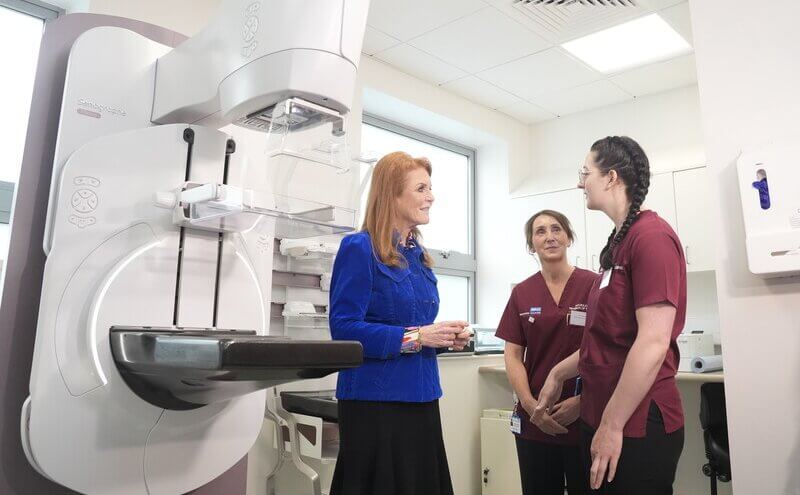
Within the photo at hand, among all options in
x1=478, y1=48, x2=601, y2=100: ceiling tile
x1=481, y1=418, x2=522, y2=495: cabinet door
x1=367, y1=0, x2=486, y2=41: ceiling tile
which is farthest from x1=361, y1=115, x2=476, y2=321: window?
x1=481, y1=418, x2=522, y2=495: cabinet door

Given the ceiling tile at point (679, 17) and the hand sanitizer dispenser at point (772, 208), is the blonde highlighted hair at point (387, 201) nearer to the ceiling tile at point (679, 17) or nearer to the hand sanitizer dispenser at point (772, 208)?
the hand sanitizer dispenser at point (772, 208)

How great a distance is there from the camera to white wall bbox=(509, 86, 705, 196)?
378cm

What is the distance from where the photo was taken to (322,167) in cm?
109

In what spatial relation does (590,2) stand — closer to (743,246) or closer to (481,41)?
(481,41)

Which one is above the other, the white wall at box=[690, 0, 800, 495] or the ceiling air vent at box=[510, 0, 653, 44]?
the ceiling air vent at box=[510, 0, 653, 44]

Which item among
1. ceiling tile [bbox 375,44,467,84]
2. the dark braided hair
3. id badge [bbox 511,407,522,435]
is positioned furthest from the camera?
ceiling tile [bbox 375,44,467,84]

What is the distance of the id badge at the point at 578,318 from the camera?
81.4 inches

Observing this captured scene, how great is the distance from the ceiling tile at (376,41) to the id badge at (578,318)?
2010mm

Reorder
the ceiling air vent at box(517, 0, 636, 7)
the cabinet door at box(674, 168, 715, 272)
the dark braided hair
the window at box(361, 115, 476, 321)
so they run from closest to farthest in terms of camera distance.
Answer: the dark braided hair → the ceiling air vent at box(517, 0, 636, 7) → the cabinet door at box(674, 168, 715, 272) → the window at box(361, 115, 476, 321)

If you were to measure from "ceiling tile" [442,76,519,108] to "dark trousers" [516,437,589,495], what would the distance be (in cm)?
264

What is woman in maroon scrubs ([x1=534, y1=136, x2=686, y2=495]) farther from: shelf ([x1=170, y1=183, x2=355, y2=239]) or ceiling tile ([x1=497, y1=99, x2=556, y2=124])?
ceiling tile ([x1=497, y1=99, x2=556, y2=124])

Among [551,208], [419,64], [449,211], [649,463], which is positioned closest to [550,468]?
[649,463]

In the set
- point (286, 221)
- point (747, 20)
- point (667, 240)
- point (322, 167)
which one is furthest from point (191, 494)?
point (747, 20)

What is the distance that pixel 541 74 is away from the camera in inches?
148
